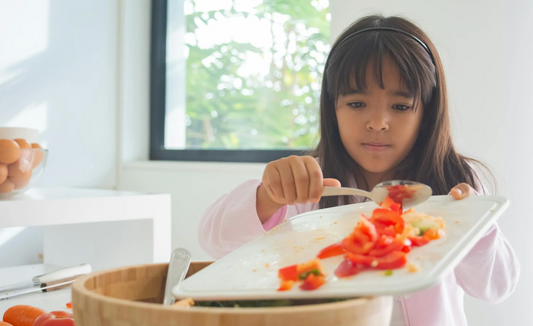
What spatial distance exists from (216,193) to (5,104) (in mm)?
829

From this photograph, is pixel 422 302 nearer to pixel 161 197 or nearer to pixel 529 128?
pixel 529 128

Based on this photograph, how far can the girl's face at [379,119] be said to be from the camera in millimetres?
878

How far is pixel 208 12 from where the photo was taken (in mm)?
2291

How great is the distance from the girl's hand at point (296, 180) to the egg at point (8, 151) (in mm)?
730

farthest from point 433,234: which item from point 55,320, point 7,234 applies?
point 7,234

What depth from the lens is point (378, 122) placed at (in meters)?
0.86

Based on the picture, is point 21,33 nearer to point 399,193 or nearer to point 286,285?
point 399,193

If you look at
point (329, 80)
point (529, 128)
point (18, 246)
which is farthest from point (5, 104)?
point (529, 128)

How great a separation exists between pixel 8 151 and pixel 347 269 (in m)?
0.99

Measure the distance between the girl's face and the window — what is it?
1.17 m

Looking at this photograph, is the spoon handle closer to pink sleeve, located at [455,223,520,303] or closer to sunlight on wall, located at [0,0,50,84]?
pink sleeve, located at [455,223,520,303]

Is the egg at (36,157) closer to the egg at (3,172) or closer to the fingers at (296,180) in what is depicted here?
the egg at (3,172)

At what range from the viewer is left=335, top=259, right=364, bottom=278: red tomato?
0.36 metres

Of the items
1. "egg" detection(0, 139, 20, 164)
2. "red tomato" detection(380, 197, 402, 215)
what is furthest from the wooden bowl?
"egg" detection(0, 139, 20, 164)
